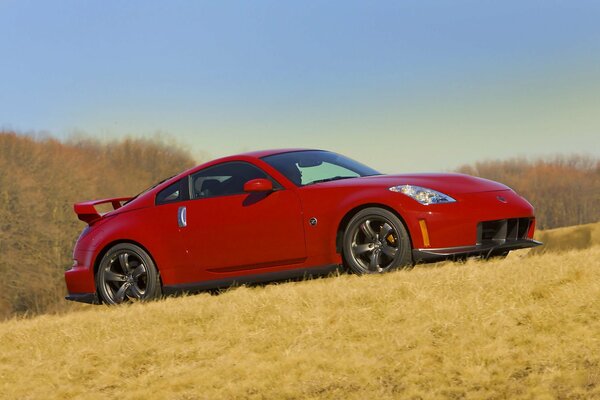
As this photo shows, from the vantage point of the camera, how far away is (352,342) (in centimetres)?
809

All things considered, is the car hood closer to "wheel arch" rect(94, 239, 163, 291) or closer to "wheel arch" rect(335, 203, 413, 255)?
"wheel arch" rect(335, 203, 413, 255)

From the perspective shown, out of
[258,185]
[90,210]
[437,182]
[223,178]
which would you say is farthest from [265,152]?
[90,210]

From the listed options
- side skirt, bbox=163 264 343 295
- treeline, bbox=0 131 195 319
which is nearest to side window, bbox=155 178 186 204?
side skirt, bbox=163 264 343 295

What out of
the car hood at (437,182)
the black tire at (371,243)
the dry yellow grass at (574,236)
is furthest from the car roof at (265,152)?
the dry yellow grass at (574,236)

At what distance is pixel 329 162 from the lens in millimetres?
11070

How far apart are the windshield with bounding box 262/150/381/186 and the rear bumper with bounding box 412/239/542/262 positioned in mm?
1561

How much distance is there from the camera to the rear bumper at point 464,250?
9633 millimetres

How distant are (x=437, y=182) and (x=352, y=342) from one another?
100 inches

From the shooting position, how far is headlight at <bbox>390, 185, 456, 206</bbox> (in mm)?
9672

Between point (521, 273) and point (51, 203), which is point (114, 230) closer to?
point (521, 273)

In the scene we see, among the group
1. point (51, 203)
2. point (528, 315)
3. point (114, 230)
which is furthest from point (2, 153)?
point (528, 315)

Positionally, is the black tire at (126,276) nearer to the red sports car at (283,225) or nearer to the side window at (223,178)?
the red sports car at (283,225)

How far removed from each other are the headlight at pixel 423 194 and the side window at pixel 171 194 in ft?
8.89

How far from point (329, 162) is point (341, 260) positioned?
1502 mm
